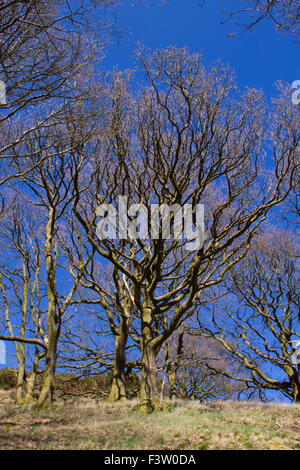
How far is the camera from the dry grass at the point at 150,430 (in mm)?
5102

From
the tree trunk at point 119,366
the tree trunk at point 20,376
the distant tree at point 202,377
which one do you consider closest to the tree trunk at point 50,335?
the tree trunk at point 119,366

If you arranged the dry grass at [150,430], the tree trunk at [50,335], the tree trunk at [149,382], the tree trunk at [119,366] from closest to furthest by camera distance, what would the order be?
1. the dry grass at [150,430]
2. the tree trunk at [149,382]
3. the tree trunk at [50,335]
4. the tree trunk at [119,366]

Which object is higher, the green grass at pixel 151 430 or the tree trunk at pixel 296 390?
the green grass at pixel 151 430

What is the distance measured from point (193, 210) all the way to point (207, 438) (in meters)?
5.59

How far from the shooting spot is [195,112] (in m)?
8.80

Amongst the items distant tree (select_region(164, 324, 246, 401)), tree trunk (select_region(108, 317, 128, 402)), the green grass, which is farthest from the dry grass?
distant tree (select_region(164, 324, 246, 401))

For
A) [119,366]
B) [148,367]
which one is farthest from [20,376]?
[148,367]

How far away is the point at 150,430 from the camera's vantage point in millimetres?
5996

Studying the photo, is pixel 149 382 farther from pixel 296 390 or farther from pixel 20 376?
pixel 296 390

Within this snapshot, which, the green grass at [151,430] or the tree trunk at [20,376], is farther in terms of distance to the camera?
the tree trunk at [20,376]

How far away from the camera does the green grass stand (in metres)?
5.10

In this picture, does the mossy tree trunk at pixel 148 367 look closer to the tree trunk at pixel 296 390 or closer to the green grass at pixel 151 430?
the green grass at pixel 151 430

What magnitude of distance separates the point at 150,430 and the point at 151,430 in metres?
0.02
